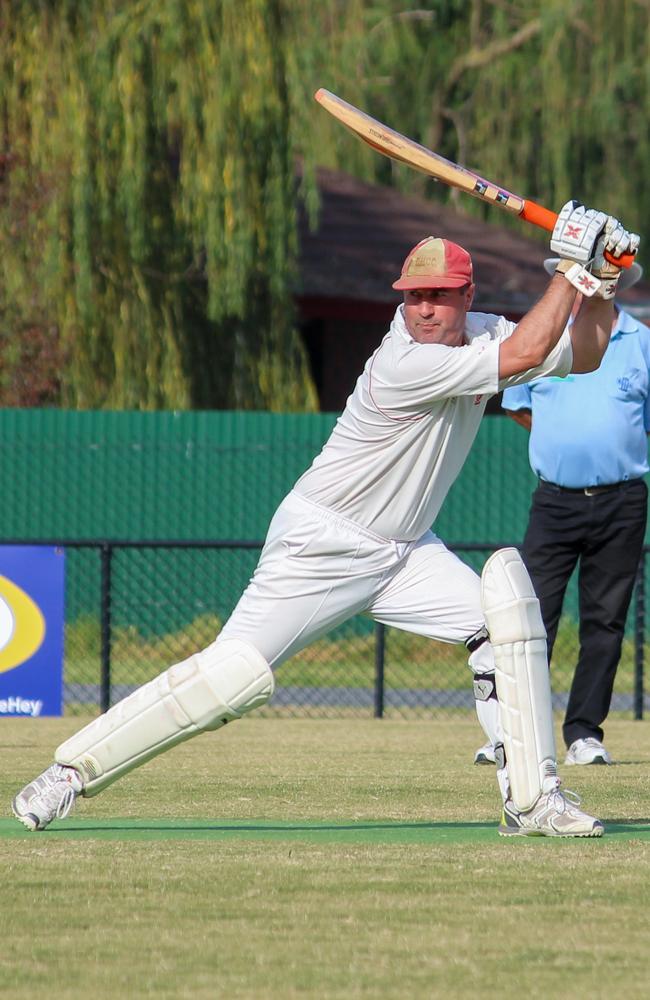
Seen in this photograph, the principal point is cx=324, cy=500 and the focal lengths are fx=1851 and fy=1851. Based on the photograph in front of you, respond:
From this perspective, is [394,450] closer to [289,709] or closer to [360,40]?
[289,709]

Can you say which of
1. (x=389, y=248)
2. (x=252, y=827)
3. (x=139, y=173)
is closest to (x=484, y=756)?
(x=252, y=827)

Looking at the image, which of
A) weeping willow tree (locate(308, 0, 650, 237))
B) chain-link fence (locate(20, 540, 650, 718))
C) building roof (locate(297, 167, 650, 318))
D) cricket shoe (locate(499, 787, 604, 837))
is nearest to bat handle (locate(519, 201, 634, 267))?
cricket shoe (locate(499, 787, 604, 837))

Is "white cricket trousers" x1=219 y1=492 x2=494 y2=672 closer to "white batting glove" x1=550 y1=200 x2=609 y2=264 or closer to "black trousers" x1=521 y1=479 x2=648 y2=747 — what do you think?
"white batting glove" x1=550 y1=200 x2=609 y2=264

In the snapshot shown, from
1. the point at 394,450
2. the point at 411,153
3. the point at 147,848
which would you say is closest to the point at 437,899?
the point at 147,848

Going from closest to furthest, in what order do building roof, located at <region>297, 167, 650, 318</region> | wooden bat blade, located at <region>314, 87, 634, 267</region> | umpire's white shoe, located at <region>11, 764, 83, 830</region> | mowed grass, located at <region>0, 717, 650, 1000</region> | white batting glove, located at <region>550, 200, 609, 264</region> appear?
mowed grass, located at <region>0, 717, 650, 1000</region>, white batting glove, located at <region>550, 200, 609, 264</region>, umpire's white shoe, located at <region>11, 764, 83, 830</region>, wooden bat blade, located at <region>314, 87, 634, 267</region>, building roof, located at <region>297, 167, 650, 318</region>

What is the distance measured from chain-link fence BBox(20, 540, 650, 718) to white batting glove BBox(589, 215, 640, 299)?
311 inches

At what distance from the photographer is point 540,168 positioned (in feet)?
85.9

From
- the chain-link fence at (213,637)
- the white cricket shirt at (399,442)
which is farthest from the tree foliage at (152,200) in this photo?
the white cricket shirt at (399,442)

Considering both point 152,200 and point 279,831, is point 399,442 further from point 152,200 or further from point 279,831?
point 152,200

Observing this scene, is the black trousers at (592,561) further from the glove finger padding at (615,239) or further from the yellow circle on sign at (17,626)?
the yellow circle on sign at (17,626)

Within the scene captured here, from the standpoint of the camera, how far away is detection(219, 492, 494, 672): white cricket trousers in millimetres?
5961

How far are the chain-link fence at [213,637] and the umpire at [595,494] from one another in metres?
4.61

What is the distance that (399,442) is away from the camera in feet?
19.5

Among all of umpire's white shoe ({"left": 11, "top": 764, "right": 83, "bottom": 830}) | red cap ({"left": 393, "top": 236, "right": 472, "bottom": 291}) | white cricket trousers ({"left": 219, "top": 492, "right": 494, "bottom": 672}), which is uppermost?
red cap ({"left": 393, "top": 236, "right": 472, "bottom": 291})
